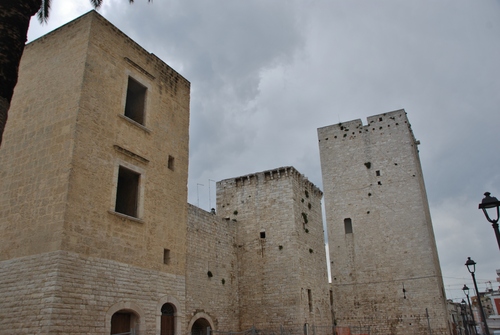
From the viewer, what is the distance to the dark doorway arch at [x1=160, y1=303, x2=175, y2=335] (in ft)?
40.2

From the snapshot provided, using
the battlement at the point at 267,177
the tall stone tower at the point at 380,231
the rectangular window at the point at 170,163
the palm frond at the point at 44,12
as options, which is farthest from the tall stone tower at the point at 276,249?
the palm frond at the point at 44,12

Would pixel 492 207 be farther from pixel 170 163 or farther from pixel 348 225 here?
pixel 348 225

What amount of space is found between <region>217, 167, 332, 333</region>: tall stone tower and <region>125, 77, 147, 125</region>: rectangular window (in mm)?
8782

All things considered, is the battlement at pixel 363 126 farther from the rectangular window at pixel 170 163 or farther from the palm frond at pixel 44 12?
the palm frond at pixel 44 12

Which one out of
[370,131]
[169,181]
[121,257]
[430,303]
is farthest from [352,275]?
[121,257]

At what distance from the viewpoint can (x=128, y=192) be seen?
12625 mm

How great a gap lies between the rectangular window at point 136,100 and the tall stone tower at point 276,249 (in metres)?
8.78

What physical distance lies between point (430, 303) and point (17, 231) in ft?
70.5

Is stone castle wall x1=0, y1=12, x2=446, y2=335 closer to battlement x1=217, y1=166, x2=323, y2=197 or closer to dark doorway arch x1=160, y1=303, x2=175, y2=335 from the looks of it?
battlement x1=217, y1=166, x2=323, y2=197

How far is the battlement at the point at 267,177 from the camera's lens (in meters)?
20.9

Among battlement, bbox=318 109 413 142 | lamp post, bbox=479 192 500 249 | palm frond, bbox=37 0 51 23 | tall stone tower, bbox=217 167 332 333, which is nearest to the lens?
lamp post, bbox=479 192 500 249

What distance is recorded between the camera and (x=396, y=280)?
25.1 m

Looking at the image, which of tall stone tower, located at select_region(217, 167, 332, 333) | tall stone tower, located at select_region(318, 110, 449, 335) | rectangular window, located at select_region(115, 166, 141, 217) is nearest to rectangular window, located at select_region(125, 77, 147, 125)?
rectangular window, located at select_region(115, 166, 141, 217)

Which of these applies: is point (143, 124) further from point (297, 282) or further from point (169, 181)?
point (297, 282)
